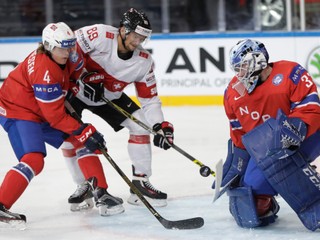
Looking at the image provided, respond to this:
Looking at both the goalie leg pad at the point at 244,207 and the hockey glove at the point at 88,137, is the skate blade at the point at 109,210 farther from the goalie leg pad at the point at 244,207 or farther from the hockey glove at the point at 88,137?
the goalie leg pad at the point at 244,207

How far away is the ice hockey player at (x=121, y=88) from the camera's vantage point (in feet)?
14.7

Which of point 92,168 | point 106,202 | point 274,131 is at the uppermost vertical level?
point 274,131

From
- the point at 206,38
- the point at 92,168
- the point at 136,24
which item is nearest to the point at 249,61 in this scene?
the point at 136,24

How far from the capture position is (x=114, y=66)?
4.56 m

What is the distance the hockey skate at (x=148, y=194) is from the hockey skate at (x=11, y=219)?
750 millimetres

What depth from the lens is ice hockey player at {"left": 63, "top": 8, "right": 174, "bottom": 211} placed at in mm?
4469

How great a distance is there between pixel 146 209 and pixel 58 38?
946 mm

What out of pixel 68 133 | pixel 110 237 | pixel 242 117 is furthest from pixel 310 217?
pixel 68 133

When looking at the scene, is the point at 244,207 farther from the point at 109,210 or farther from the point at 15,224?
the point at 15,224

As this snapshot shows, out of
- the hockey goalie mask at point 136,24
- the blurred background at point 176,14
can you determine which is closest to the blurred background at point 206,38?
the blurred background at point 176,14

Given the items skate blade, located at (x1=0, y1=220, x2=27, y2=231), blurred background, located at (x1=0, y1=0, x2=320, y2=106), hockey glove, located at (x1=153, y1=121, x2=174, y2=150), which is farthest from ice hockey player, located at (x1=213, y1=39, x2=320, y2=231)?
blurred background, located at (x1=0, y1=0, x2=320, y2=106)

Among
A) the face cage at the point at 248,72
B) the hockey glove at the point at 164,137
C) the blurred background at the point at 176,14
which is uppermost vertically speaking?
the face cage at the point at 248,72

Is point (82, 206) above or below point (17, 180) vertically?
below

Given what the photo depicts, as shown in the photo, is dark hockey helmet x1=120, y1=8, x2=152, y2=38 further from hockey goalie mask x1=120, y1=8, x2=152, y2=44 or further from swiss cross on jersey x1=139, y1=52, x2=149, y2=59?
swiss cross on jersey x1=139, y1=52, x2=149, y2=59
